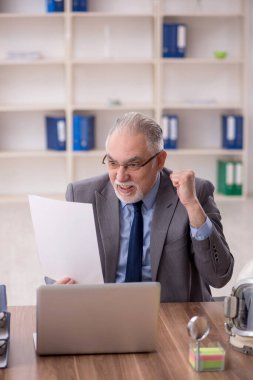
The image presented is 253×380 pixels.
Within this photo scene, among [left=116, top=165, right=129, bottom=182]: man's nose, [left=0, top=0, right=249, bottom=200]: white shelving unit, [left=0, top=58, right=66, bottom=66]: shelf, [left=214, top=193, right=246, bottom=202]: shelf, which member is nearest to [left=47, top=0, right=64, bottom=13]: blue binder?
[left=0, top=0, right=249, bottom=200]: white shelving unit

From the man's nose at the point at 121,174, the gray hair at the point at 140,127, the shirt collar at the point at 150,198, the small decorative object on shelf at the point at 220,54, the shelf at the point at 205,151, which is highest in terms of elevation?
the small decorative object on shelf at the point at 220,54

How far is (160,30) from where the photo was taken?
7.57m

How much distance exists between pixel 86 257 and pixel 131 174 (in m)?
0.40

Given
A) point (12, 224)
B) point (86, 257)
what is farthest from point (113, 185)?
point (12, 224)

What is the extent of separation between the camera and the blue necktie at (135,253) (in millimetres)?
2627

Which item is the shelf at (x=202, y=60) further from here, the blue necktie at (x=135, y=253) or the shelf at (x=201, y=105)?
the blue necktie at (x=135, y=253)

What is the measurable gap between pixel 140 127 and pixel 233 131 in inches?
207

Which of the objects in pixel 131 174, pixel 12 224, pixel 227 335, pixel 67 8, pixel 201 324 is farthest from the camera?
pixel 67 8

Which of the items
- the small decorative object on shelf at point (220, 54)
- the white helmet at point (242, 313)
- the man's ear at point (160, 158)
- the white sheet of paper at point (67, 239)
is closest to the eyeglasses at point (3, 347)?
the white sheet of paper at point (67, 239)

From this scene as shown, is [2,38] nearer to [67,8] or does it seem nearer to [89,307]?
[67,8]

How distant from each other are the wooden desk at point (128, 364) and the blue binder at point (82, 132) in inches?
214

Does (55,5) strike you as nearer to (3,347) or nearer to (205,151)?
(205,151)

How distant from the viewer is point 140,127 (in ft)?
8.46

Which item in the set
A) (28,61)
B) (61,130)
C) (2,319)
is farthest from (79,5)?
(2,319)
